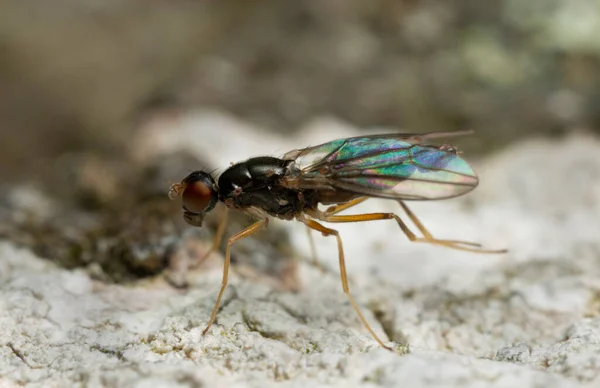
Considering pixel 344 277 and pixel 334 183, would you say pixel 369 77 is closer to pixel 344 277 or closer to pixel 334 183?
pixel 334 183

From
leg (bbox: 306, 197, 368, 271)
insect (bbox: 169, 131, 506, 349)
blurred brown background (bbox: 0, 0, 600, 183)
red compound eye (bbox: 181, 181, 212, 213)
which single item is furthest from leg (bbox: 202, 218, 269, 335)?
blurred brown background (bbox: 0, 0, 600, 183)

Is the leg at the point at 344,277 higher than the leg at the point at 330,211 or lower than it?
lower

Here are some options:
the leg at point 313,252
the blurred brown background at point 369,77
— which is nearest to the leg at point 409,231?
the leg at point 313,252

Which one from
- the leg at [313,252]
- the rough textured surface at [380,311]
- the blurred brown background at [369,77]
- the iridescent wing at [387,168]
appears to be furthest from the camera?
the blurred brown background at [369,77]

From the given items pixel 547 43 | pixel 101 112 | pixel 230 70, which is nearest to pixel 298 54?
pixel 230 70

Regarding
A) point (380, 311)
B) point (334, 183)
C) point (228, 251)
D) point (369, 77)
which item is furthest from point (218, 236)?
point (369, 77)

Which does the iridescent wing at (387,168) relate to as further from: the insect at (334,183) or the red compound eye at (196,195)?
the red compound eye at (196,195)
